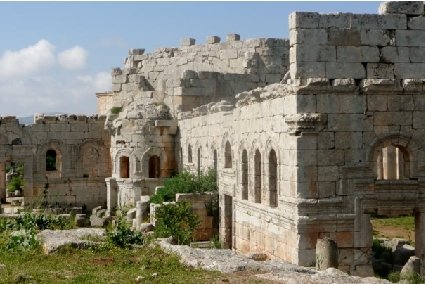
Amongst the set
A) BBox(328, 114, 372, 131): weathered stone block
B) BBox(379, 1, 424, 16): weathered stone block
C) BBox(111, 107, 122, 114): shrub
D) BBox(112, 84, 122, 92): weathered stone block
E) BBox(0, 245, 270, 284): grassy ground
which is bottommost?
BBox(0, 245, 270, 284): grassy ground

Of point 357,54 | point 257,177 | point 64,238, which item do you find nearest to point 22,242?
point 64,238

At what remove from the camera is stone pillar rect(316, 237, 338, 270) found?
12.3 metres

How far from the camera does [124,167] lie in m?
26.8

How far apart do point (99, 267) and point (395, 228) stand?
463 inches

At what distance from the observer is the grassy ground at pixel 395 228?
19548mm

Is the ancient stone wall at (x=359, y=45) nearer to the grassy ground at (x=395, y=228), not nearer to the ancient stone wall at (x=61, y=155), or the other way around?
the grassy ground at (x=395, y=228)

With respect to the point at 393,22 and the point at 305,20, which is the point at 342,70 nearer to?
the point at 305,20

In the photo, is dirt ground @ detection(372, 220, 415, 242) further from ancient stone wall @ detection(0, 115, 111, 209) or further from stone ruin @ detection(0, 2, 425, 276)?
ancient stone wall @ detection(0, 115, 111, 209)

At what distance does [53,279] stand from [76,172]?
18816 mm

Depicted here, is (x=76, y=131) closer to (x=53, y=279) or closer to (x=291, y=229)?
(x=291, y=229)

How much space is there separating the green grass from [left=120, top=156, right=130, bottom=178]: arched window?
511 inches

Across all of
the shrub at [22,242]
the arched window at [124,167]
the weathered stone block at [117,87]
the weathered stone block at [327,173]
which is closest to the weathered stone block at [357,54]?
the weathered stone block at [327,173]

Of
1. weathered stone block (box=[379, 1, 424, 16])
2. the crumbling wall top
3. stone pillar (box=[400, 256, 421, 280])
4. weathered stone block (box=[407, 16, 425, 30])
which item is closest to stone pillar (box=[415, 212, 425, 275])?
stone pillar (box=[400, 256, 421, 280])

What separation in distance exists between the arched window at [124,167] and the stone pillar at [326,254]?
1504cm
